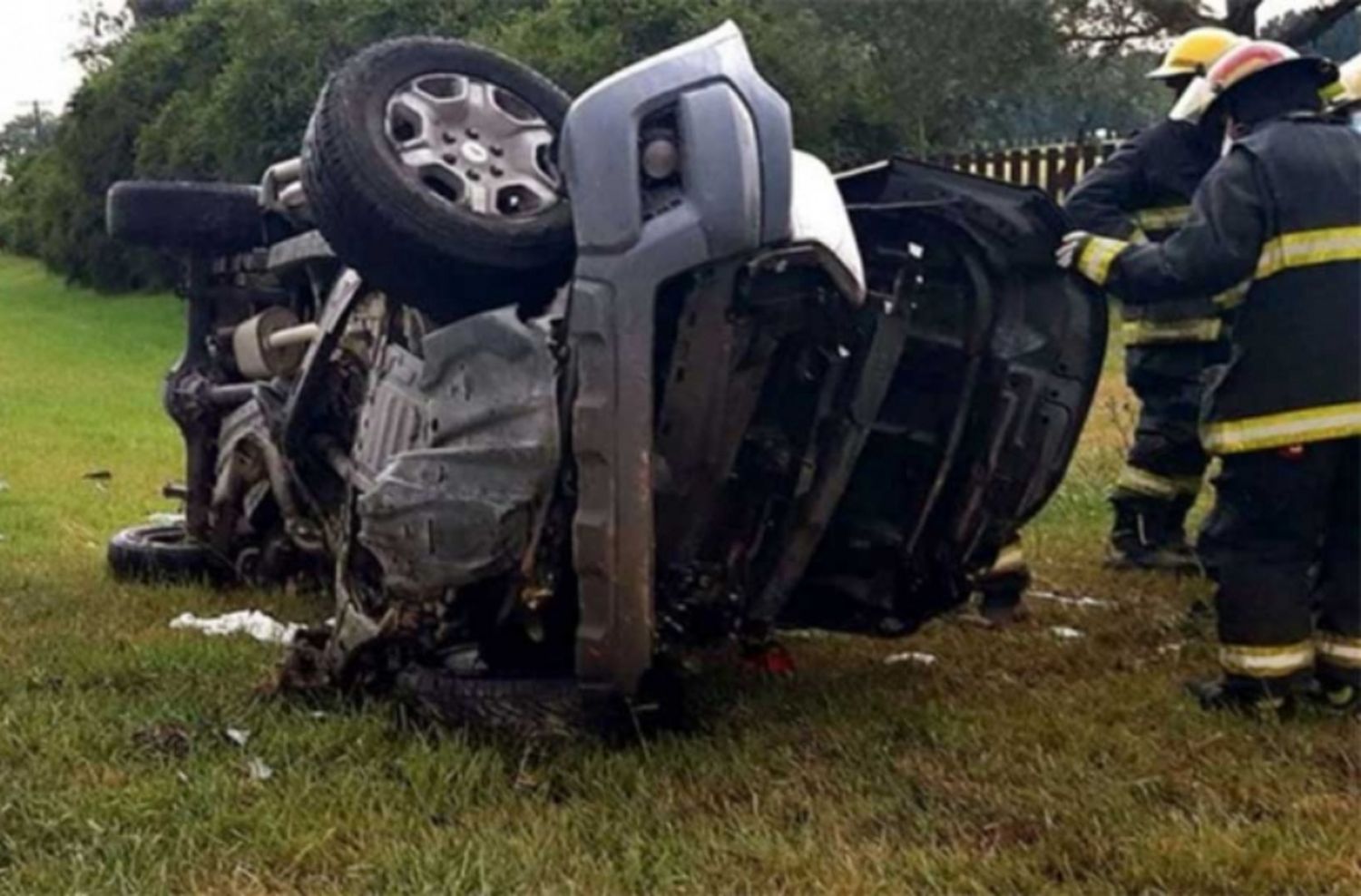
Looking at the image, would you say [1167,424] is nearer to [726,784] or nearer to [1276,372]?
[1276,372]

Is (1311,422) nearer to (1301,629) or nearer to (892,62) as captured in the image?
(1301,629)

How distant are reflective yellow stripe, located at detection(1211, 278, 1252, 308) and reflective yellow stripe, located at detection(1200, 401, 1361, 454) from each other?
299mm

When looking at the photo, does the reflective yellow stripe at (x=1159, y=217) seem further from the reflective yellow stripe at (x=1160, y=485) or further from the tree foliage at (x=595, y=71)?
the tree foliage at (x=595, y=71)

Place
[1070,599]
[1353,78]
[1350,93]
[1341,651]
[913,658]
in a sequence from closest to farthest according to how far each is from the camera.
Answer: [1341,651] → [913,658] → [1070,599] → [1350,93] → [1353,78]

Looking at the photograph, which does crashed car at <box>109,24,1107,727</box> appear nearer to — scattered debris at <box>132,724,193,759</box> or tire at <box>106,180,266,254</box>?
scattered debris at <box>132,724,193,759</box>

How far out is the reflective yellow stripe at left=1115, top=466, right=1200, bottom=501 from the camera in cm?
575

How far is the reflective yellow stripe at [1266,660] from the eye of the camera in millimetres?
3783

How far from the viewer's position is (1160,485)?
18.9 ft

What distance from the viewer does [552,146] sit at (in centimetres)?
371

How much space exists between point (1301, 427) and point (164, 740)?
8.11ft

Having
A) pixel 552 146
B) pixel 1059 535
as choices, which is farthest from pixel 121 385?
pixel 552 146

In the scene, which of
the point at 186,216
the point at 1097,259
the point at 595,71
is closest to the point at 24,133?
the point at 595,71

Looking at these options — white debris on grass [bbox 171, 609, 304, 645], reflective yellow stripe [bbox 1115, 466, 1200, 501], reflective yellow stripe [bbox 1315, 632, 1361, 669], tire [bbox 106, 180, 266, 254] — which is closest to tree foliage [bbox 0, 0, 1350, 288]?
reflective yellow stripe [bbox 1115, 466, 1200, 501]

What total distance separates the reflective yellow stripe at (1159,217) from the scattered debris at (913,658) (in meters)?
2.06
